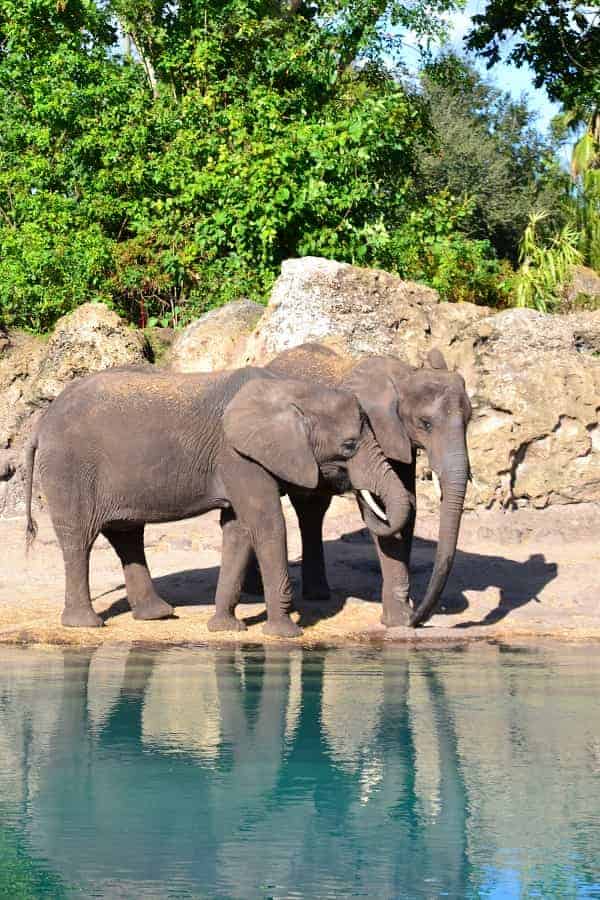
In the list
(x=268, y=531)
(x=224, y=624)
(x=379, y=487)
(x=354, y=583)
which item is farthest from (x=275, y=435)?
(x=354, y=583)

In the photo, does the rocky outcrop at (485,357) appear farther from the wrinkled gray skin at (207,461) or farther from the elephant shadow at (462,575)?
the wrinkled gray skin at (207,461)

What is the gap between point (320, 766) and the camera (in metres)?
7.00

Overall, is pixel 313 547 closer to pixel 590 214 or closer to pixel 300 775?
pixel 300 775

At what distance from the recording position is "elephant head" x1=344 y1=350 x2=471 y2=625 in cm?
1077

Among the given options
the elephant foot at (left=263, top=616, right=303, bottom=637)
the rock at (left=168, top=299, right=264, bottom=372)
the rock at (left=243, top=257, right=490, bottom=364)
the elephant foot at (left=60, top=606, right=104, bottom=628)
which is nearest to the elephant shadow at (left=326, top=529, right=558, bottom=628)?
the elephant foot at (left=263, top=616, right=303, bottom=637)

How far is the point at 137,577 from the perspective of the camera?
11.8m

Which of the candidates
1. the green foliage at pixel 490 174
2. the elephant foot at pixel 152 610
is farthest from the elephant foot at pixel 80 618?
the green foliage at pixel 490 174

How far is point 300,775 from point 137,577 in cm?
514

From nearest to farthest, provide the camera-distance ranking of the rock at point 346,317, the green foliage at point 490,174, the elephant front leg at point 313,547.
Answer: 1. the elephant front leg at point 313,547
2. the rock at point 346,317
3. the green foliage at point 490,174

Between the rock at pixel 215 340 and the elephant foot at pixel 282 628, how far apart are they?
18.3ft

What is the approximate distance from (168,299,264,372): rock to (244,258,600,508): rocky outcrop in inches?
32.8

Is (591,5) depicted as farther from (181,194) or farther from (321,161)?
(181,194)

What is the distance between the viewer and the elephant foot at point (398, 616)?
11328 millimetres

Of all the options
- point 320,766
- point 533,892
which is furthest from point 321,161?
point 533,892
